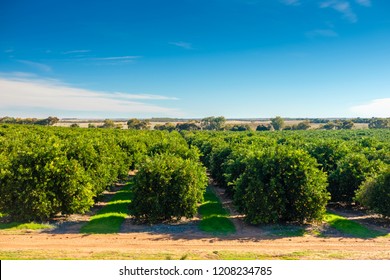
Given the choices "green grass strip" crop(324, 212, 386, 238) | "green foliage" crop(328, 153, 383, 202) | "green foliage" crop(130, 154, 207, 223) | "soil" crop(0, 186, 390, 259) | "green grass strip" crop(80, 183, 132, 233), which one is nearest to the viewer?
"soil" crop(0, 186, 390, 259)

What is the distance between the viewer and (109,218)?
80.9 ft

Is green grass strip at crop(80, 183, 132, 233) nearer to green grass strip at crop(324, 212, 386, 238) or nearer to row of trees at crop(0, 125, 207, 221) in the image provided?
row of trees at crop(0, 125, 207, 221)

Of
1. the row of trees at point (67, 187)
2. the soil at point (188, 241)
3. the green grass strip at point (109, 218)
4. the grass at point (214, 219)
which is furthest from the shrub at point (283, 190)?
the green grass strip at point (109, 218)

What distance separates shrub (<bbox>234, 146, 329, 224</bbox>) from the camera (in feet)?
73.3

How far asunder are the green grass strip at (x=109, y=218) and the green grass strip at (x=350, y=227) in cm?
1536

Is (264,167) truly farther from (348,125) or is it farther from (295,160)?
(348,125)

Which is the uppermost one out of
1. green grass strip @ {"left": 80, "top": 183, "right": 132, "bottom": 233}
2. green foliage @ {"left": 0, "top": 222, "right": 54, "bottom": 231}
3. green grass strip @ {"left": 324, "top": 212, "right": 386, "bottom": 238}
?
green grass strip @ {"left": 324, "top": 212, "right": 386, "bottom": 238}

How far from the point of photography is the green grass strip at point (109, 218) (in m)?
22.1

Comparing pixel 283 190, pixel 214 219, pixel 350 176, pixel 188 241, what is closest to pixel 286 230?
pixel 283 190

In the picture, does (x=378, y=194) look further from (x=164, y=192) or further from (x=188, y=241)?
(x=164, y=192)

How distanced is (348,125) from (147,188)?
20224cm

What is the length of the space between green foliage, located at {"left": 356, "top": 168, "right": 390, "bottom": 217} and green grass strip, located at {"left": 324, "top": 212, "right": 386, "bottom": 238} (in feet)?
5.84

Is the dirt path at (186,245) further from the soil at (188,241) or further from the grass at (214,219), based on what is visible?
the grass at (214,219)

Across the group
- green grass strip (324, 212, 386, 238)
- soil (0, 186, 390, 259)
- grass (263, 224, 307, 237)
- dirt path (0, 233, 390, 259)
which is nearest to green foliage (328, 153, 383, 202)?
green grass strip (324, 212, 386, 238)
